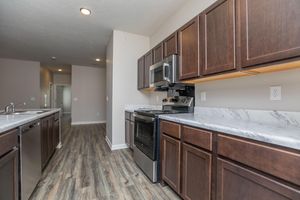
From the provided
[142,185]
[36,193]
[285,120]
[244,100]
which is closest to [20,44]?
[36,193]

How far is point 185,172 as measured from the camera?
1.60 metres

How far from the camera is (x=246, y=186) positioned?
103 cm

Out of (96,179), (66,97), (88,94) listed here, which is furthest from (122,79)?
(66,97)

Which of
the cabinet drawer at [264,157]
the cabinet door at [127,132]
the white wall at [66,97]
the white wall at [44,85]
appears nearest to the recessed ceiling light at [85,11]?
the cabinet door at [127,132]

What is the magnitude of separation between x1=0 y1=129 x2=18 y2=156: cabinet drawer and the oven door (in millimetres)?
1389

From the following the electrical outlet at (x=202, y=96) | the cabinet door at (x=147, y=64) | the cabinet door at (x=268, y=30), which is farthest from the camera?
the cabinet door at (x=147, y=64)

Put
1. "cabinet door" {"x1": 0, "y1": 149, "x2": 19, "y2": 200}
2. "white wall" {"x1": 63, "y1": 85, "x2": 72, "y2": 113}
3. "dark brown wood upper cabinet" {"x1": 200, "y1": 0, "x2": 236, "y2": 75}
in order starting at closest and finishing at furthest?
"cabinet door" {"x1": 0, "y1": 149, "x2": 19, "y2": 200} < "dark brown wood upper cabinet" {"x1": 200, "y1": 0, "x2": 236, "y2": 75} < "white wall" {"x1": 63, "y1": 85, "x2": 72, "y2": 113}

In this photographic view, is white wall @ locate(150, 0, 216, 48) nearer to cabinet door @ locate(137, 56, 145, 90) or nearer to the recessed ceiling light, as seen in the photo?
cabinet door @ locate(137, 56, 145, 90)

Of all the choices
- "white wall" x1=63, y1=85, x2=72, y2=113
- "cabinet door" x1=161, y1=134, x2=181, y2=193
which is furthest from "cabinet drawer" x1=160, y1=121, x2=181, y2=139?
"white wall" x1=63, y1=85, x2=72, y2=113

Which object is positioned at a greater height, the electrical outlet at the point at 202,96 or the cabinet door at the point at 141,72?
the cabinet door at the point at 141,72

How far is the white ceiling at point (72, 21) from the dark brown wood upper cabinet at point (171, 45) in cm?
67

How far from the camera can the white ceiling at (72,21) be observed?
263cm

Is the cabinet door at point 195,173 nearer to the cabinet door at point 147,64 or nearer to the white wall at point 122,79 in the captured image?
the cabinet door at point 147,64

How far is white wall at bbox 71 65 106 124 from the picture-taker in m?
7.23
